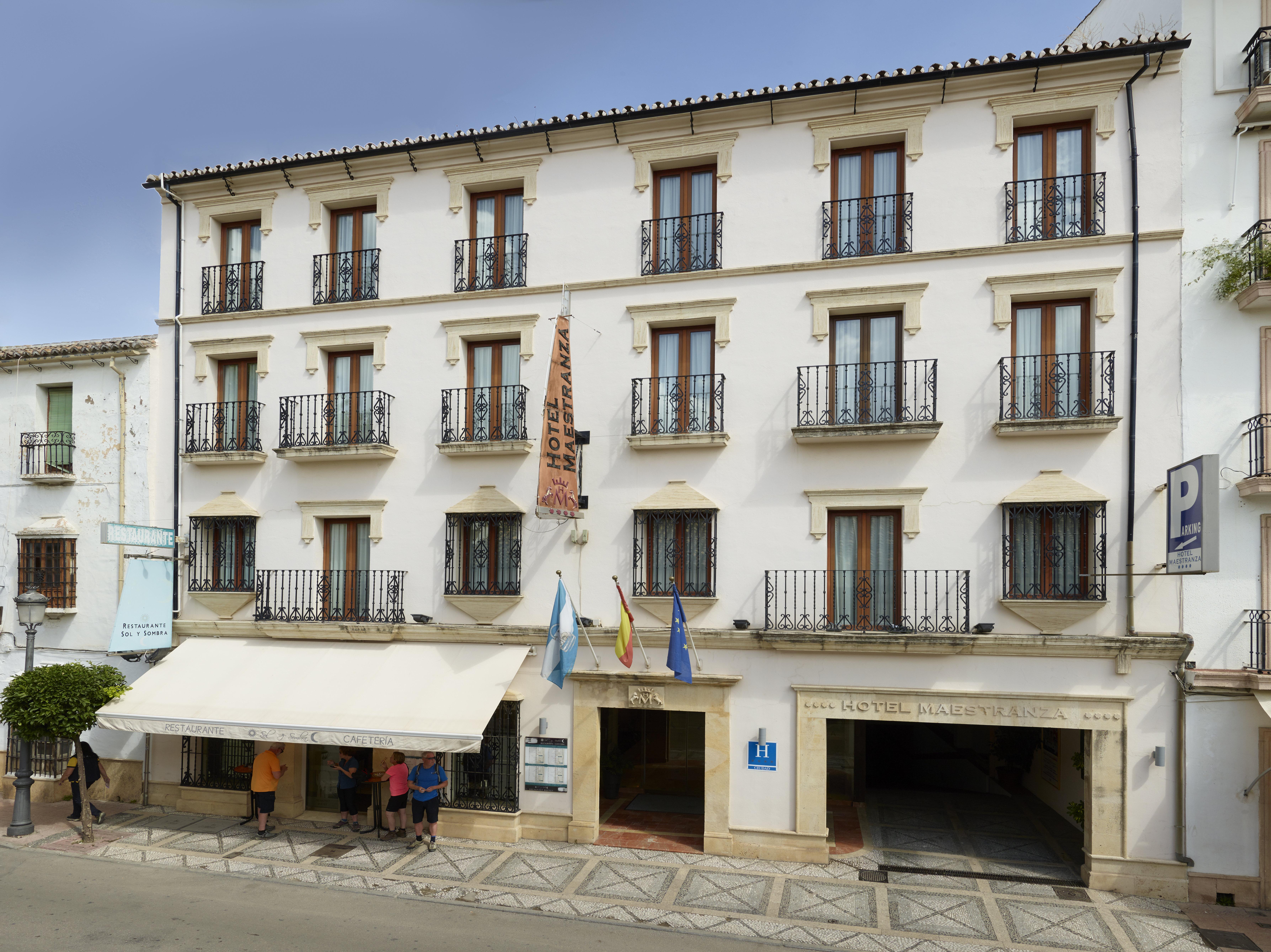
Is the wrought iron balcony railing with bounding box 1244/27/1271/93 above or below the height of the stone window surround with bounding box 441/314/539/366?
above

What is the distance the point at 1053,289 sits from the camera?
12711 millimetres

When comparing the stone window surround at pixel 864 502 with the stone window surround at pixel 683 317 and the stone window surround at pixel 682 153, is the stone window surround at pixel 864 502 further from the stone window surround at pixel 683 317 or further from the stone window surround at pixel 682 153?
the stone window surround at pixel 682 153

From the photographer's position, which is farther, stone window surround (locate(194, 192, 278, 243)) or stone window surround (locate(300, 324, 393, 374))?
stone window surround (locate(194, 192, 278, 243))

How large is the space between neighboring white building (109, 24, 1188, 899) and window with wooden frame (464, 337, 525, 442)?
2.4 inches

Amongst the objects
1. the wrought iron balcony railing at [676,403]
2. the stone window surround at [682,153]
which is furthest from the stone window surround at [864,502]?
the stone window surround at [682,153]

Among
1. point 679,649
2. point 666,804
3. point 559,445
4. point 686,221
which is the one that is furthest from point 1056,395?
point 666,804

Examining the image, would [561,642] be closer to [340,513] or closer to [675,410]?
[675,410]

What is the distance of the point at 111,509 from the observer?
1658 centimetres

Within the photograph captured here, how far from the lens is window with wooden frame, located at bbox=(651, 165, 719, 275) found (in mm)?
14211

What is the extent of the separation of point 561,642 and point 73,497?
37.5ft

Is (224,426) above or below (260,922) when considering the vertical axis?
above

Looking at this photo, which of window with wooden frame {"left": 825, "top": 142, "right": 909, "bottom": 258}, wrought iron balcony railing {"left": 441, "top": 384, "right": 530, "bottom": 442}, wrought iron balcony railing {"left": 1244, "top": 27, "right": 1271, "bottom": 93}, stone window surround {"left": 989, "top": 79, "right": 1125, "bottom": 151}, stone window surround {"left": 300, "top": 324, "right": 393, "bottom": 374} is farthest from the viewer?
stone window surround {"left": 300, "top": 324, "right": 393, "bottom": 374}

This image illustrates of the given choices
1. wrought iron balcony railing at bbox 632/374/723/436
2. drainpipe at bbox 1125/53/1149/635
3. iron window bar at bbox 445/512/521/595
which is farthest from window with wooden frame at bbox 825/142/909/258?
iron window bar at bbox 445/512/521/595

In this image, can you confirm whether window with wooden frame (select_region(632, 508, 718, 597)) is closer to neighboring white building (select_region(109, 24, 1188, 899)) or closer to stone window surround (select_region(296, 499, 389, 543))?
neighboring white building (select_region(109, 24, 1188, 899))
